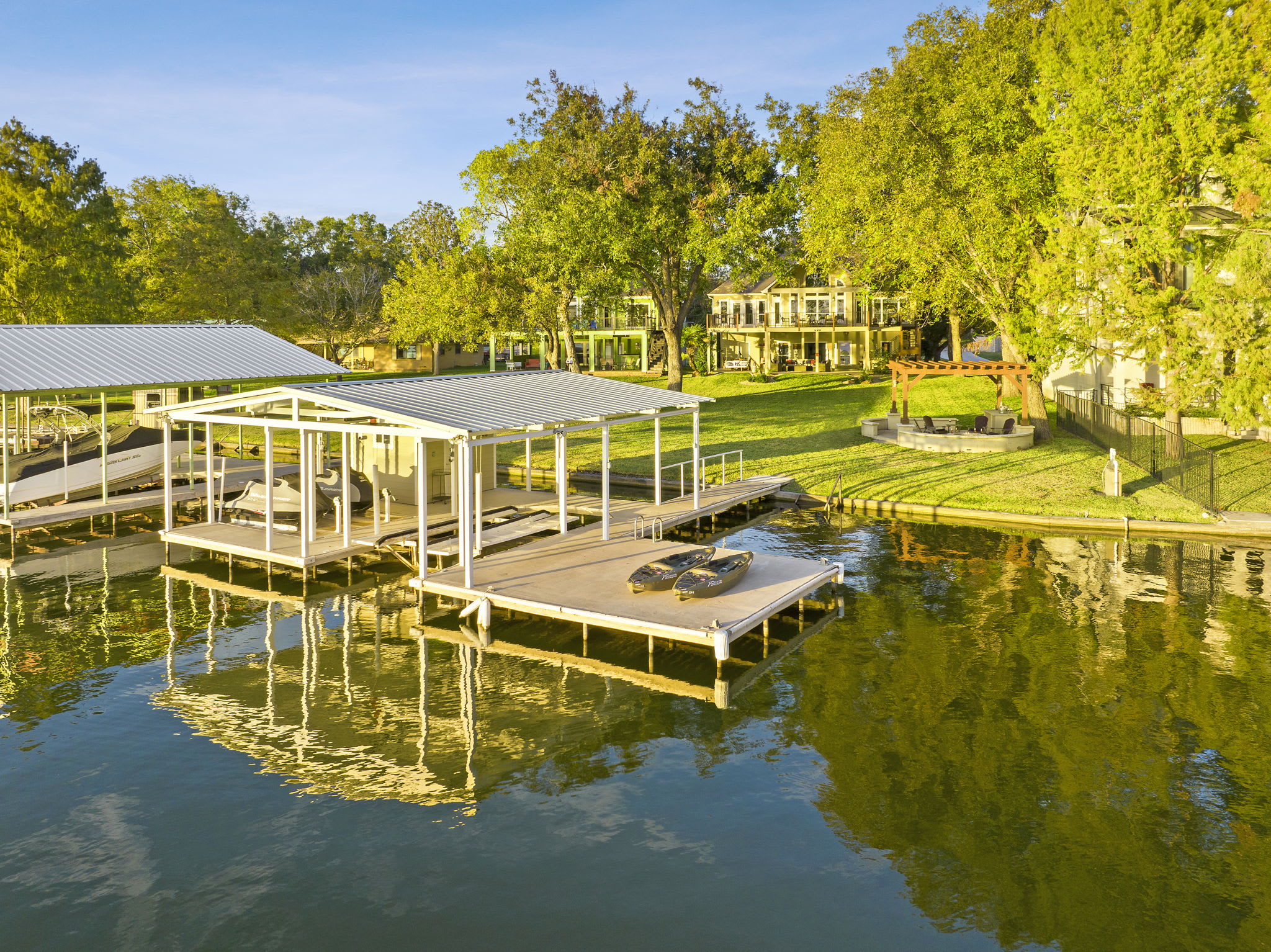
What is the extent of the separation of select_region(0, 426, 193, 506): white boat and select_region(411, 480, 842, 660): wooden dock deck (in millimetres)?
14253

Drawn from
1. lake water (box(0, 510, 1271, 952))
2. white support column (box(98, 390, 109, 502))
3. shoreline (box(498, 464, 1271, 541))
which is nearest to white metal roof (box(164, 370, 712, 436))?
lake water (box(0, 510, 1271, 952))

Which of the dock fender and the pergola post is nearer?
the dock fender

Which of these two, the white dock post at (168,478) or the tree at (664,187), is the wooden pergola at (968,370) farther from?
the white dock post at (168,478)

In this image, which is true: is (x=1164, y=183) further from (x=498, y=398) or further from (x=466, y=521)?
(x=466, y=521)

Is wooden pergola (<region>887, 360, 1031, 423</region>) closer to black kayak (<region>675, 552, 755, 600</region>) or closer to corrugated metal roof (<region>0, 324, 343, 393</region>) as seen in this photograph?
black kayak (<region>675, 552, 755, 600</region>)

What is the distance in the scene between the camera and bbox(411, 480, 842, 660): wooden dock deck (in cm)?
1562

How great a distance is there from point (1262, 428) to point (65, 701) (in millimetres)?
36745

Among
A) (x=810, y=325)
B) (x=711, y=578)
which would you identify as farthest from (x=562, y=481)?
(x=810, y=325)

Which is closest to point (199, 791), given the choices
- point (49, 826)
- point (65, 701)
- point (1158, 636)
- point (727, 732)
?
point (49, 826)

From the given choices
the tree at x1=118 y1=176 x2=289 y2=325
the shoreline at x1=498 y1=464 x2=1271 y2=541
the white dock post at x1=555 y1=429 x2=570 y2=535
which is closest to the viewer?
the white dock post at x1=555 y1=429 x2=570 y2=535

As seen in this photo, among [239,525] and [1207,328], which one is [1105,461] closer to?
[1207,328]

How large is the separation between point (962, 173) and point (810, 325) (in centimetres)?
3185

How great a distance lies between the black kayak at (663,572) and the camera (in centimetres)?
1716

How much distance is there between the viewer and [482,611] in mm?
17141
